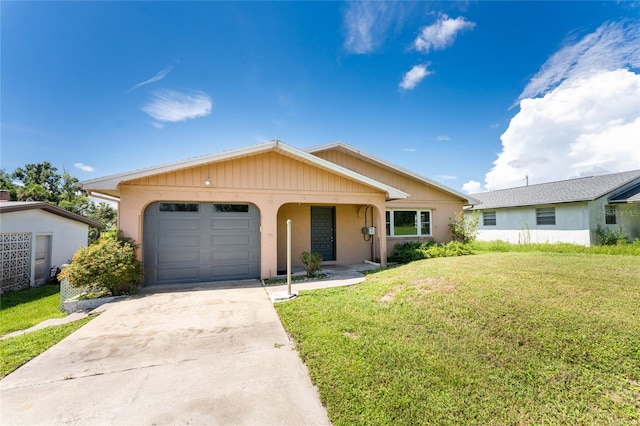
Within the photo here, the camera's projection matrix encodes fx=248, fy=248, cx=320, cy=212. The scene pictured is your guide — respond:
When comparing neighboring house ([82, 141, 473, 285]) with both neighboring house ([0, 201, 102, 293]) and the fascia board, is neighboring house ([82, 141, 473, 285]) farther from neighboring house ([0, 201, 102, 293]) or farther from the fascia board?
neighboring house ([0, 201, 102, 293])

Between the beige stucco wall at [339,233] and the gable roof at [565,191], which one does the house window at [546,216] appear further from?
the beige stucco wall at [339,233]

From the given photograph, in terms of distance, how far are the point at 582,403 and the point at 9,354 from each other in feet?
23.4

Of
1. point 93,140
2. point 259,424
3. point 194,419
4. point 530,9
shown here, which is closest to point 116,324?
point 194,419

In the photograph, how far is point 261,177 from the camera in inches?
312

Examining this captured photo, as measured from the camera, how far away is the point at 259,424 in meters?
2.22

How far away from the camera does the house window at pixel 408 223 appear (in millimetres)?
11961

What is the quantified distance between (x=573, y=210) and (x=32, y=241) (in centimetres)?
2584

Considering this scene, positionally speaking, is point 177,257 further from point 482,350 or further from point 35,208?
point 482,350

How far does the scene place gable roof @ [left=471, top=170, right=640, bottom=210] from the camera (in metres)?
13.6

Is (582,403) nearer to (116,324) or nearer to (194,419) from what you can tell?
(194,419)

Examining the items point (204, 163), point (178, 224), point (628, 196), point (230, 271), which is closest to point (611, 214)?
point (628, 196)

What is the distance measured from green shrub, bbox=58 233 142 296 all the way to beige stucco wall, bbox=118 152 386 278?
0.59 metres

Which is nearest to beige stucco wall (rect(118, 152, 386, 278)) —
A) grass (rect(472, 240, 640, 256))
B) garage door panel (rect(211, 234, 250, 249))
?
garage door panel (rect(211, 234, 250, 249))

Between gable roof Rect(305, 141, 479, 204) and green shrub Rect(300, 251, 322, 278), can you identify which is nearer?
green shrub Rect(300, 251, 322, 278)
